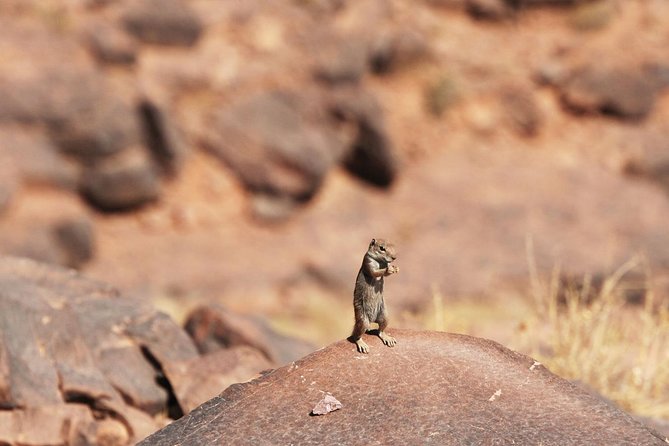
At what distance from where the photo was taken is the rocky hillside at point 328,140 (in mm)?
11711

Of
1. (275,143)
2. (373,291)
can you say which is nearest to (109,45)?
(275,143)

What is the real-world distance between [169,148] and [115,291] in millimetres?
6907

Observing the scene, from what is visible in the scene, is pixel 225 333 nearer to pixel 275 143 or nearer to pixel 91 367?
pixel 91 367

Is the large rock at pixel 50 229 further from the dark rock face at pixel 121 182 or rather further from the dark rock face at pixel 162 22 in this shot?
the dark rock face at pixel 162 22

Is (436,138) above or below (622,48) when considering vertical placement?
below

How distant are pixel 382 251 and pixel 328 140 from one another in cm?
1021

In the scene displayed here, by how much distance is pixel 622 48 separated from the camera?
56.0ft

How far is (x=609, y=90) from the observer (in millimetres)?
16578

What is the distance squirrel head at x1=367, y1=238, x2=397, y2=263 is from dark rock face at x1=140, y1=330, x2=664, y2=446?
0.39m

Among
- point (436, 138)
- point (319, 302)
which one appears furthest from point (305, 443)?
point (436, 138)

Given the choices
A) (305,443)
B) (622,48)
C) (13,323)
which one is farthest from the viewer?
(622,48)

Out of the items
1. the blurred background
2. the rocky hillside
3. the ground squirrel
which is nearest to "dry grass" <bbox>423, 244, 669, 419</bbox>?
the ground squirrel

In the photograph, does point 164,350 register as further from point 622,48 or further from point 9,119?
point 622,48

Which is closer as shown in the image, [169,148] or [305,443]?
[305,443]
